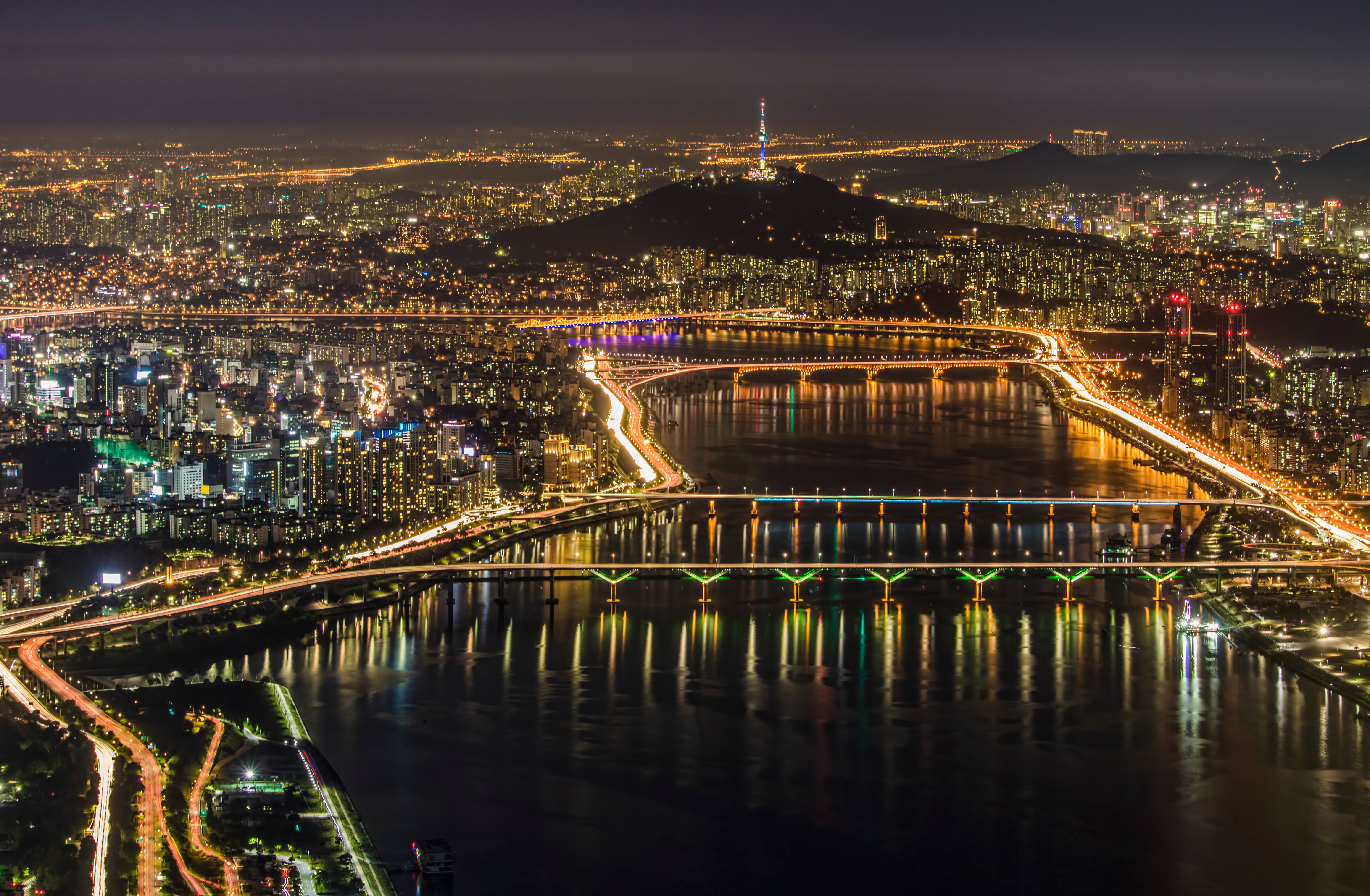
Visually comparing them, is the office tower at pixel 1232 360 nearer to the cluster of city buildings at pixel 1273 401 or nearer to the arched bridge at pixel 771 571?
the cluster of city buildings at pixel 1273 401

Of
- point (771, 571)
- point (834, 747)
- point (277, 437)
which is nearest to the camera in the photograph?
point (834, 747)

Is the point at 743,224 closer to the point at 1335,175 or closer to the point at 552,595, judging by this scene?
the point at 1335,175

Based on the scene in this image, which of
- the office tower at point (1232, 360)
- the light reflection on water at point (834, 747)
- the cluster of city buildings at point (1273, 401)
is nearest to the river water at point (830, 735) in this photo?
the light reflection on water at point (834, 747)

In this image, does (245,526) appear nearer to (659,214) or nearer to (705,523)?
(705,523)

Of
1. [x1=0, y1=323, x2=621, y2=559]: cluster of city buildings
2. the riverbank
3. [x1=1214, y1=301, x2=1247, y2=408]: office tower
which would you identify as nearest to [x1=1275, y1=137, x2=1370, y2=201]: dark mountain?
[x1=1214, y1=301, x2=1247, y2=408]: office tower

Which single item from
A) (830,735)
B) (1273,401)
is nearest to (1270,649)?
(830,735)

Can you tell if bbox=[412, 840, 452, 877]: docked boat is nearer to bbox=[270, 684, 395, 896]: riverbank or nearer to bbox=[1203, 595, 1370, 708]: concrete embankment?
bbox=[270, 684, 395, 896]: riverbank

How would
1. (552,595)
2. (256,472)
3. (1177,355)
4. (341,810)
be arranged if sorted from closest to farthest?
(341,810)
(552,595)
(256,472)
(1177,355)

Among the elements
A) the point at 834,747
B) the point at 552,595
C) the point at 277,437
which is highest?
the point at 277,437

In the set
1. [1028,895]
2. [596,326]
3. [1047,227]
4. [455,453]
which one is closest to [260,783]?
[1028,895]
